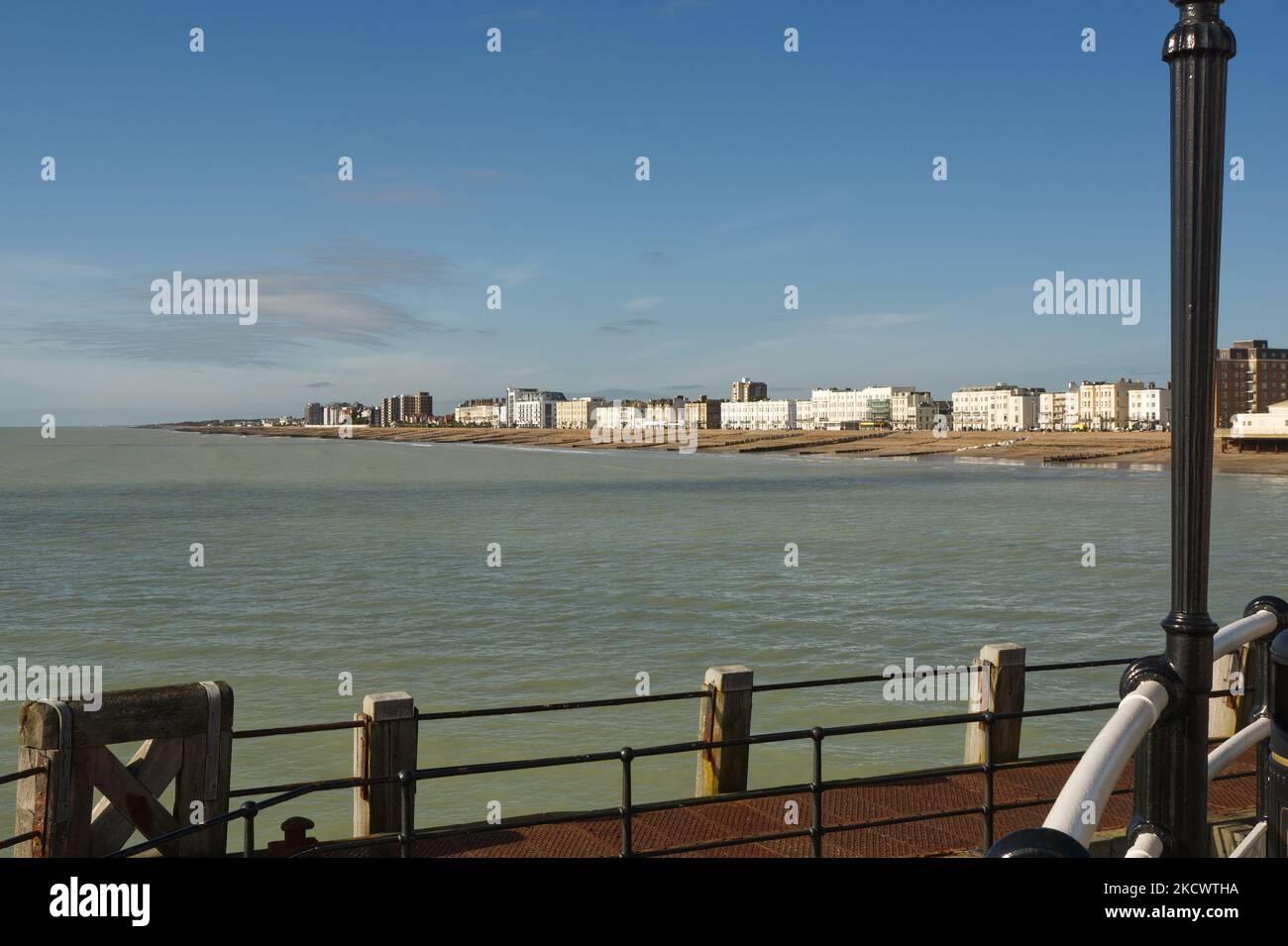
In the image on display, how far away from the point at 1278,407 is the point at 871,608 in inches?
4435

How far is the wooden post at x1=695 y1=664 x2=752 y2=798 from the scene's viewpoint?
10.7m

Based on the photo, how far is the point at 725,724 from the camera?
35.1 ft

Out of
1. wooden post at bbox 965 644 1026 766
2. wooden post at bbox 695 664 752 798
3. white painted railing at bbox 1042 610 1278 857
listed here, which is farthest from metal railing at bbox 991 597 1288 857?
wooden post at bbox 965 644 1026 766

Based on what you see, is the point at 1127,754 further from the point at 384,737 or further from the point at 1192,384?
the point at 384,737

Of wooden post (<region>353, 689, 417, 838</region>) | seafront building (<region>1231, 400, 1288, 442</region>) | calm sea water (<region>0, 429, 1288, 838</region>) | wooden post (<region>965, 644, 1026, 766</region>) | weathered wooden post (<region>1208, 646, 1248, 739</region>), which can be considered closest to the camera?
wooden post (<region>353, 689, 417, 838</region>)

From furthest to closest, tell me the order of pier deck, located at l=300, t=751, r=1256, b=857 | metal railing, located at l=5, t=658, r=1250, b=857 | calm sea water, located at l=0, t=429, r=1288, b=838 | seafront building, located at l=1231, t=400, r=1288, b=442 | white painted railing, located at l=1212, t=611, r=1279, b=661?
seafront building, located at l=1231, t=400, r=1288, b=442 < calm sea water, located at l=0, t=429, r=1288, b=838 < pier deck, located at l=300, t=751, r=1256, b=857 < metal railing, located at l=5, t=658, r=1250, b=857 < white painted railing, located at l=1212, t=611, r=1279, b=661

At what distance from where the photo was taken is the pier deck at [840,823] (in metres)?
9.05

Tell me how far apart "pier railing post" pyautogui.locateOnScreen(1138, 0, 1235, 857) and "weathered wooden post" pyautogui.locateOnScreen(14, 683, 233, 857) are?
6269 millimetres

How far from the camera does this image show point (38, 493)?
300 ft

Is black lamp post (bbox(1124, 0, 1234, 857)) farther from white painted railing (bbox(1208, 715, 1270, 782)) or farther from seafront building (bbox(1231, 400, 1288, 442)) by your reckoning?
seafront building (bbox(1231, 400, 1288, 442))

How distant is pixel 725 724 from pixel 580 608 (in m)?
22.1

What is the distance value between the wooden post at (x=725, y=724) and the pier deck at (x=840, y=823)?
0.48 metres

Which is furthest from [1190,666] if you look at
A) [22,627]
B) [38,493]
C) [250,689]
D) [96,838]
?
[38,493]

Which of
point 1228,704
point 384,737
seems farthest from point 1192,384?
point 1228,704
